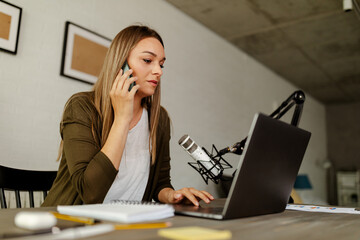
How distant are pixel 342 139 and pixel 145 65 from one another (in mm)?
7158

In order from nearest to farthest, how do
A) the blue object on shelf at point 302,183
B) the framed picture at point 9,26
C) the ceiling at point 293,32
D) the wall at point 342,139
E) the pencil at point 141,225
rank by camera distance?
→ the pencil at point 141,225
the framed picture at point 9,26
the ceiling at point 293,32
the blue object on shelf at point 302,183
the wall at point 342,139

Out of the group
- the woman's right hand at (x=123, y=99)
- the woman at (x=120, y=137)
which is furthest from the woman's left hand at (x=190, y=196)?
the woman's right hand at (x=123, y=99)

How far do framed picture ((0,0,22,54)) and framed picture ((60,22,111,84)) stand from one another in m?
0.35

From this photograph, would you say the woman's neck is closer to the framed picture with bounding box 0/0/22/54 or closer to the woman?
the woman

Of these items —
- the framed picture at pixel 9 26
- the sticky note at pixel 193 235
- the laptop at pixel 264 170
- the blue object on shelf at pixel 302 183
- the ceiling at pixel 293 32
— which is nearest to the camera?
the sticky note at pixel 193 235

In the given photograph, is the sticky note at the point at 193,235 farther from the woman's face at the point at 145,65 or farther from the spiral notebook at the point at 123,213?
the woman's face at the point at 145,65

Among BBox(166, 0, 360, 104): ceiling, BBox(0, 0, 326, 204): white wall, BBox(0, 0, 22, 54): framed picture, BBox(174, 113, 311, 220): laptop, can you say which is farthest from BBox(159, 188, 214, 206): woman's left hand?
BBox(166, 0, 360, 104): ceiling

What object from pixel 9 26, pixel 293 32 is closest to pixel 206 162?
pixel 9 26

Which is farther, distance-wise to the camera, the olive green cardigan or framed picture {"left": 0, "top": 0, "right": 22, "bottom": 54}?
framed picture {"left": 0, "top": 0, "right": 22, "bottom": 54}

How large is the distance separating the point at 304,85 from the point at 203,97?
10.4 ft

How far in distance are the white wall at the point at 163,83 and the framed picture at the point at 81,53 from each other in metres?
0.05

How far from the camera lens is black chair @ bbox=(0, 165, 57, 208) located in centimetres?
121

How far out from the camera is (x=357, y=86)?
238 inches

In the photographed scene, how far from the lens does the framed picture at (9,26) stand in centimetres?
201
